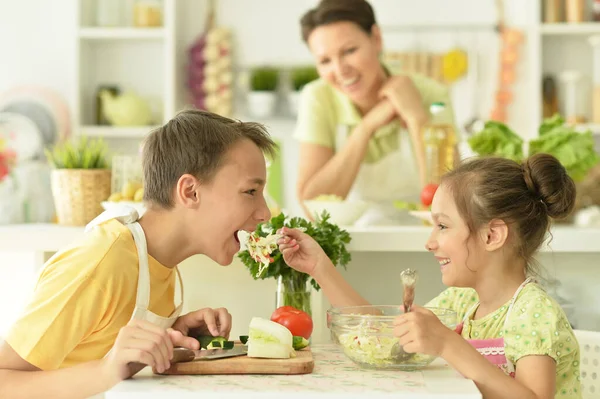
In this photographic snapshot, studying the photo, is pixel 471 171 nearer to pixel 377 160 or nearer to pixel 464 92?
pixel 377 160

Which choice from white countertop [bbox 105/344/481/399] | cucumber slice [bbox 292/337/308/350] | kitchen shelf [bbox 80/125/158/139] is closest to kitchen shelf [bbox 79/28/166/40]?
kitchen shelf [bbox 80/125/158/139]

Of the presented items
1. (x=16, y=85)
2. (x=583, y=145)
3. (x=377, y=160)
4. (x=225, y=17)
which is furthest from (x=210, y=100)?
(x=583, y=145)

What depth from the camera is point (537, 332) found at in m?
1.47

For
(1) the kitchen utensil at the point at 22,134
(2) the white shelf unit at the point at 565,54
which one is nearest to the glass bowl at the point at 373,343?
(1) the kitchen utensil at the point at 22,134

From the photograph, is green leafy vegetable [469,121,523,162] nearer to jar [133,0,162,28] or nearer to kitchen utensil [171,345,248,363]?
kitchen utensil [171,345,248,363]

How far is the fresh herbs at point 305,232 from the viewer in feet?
5.92

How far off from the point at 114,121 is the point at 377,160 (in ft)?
7.13

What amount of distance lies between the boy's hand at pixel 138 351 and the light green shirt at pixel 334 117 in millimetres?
1806

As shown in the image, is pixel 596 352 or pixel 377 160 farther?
pixel 377 160

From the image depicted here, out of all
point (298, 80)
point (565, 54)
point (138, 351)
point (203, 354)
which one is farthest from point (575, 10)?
point (138, 351)

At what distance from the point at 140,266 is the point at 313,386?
441mm

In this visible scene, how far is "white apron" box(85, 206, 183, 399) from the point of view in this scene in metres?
1.49

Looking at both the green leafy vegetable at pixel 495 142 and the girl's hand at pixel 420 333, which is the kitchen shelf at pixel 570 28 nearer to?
the green leafy vegetable at pixel 495 142

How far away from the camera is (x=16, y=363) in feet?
4.45
